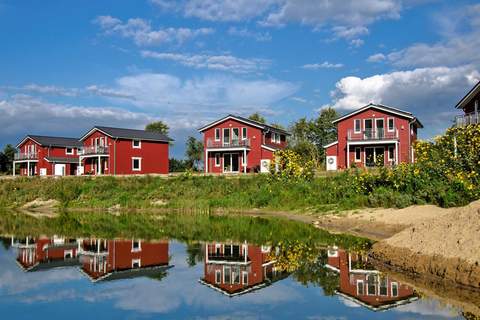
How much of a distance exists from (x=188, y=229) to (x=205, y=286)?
14.0 m

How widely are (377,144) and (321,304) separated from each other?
137 ft

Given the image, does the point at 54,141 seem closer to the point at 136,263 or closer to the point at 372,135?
the point at 372,135

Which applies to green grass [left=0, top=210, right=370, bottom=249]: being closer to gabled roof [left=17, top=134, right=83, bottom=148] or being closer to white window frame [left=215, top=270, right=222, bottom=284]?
white window frame [left=215, top=270, right=222, bottom=284]

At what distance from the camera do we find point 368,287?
12.2 meters

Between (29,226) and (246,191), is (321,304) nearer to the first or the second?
(29,226)

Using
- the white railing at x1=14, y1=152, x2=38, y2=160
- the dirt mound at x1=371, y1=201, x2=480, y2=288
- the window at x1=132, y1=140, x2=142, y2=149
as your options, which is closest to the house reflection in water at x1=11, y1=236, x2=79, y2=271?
the dirt mound at x1=371, y1=201, x2=480, y2=288

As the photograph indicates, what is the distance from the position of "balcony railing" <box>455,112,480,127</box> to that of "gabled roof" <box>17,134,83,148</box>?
5354cm

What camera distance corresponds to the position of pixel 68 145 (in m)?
73.9

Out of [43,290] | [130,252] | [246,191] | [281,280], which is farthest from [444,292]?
[246,191]

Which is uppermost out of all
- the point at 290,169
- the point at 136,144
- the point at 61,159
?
the point at 136,144

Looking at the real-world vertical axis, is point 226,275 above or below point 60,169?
below

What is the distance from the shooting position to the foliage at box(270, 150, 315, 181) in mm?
38969

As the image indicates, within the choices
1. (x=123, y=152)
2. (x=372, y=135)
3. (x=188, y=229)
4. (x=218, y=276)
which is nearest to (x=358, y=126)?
(x=372, y=135)

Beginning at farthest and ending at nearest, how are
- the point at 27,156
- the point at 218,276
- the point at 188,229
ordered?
1. the point at 27,156
2. the point at 188,229
3. the point at 218,276
